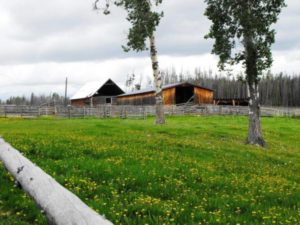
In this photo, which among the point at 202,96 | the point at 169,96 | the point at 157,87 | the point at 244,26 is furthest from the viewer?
the point at 202,96

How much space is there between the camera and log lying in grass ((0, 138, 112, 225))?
5141 millimetres

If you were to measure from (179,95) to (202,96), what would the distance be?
4601 millimetres

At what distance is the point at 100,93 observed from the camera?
90.4 metres

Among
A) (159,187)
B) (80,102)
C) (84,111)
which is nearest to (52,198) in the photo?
(159,187)

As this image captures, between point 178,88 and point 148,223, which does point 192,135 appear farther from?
point 178,88

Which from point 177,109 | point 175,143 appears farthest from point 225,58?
point 177,109

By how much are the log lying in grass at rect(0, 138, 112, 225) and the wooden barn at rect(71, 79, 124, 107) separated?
79.3m

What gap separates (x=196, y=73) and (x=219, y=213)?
180 metres

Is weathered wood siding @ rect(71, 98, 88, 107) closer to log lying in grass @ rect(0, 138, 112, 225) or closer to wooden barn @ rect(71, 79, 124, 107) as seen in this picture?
wooden barn @ rect(71, 79, 124, 107)

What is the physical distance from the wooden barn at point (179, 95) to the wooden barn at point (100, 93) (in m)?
4.26

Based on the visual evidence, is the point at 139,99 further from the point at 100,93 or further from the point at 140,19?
the point at 140,19

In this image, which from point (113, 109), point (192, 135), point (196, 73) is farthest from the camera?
point (196, 73)

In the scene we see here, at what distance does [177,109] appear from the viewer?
74.3m

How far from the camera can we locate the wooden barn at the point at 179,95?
82.8 meters
